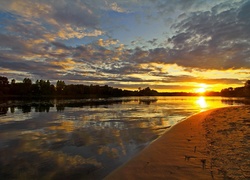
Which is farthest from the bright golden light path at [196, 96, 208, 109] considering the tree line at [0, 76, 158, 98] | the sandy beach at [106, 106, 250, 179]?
the tree line at [0, 76, 158, 98]

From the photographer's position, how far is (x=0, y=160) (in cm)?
842

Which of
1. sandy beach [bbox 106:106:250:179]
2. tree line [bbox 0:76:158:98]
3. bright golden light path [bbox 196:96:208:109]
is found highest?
tree line [bbox 0:76:158:98]

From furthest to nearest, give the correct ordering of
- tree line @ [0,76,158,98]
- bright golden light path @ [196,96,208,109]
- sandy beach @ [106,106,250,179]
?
tree line @ [0,76,158,98] → bright golden light path @ [196,96,208,109] → sandy beach @ [106,106,250,179]

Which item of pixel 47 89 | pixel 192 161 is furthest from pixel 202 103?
pixel 47 89

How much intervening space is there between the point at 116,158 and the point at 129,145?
2379mm

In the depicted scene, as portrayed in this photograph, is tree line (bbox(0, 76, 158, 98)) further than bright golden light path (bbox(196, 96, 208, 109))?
Yes

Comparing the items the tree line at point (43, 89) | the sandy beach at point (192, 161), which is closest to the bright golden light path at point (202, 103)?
the sandy beach at point (192, 161)

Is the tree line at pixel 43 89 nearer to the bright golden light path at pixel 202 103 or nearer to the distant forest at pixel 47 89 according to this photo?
the distant forest at pixel 47 89

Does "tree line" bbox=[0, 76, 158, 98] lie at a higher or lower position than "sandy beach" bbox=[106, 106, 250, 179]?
higher

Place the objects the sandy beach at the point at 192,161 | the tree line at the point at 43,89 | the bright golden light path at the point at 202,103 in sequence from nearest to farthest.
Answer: the sandy beach at the point at 192,161 < the bright golden light path at the point at 202,103 < the tree line at the point at 43,89

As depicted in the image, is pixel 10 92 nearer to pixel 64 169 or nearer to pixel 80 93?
pixel 80 93

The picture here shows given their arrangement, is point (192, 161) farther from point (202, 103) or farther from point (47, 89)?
point (47, 89)

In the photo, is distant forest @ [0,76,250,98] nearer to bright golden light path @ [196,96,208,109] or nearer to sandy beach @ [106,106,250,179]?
bright golden light path @ [196,96,208,109]

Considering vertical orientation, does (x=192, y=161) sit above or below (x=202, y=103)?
below
